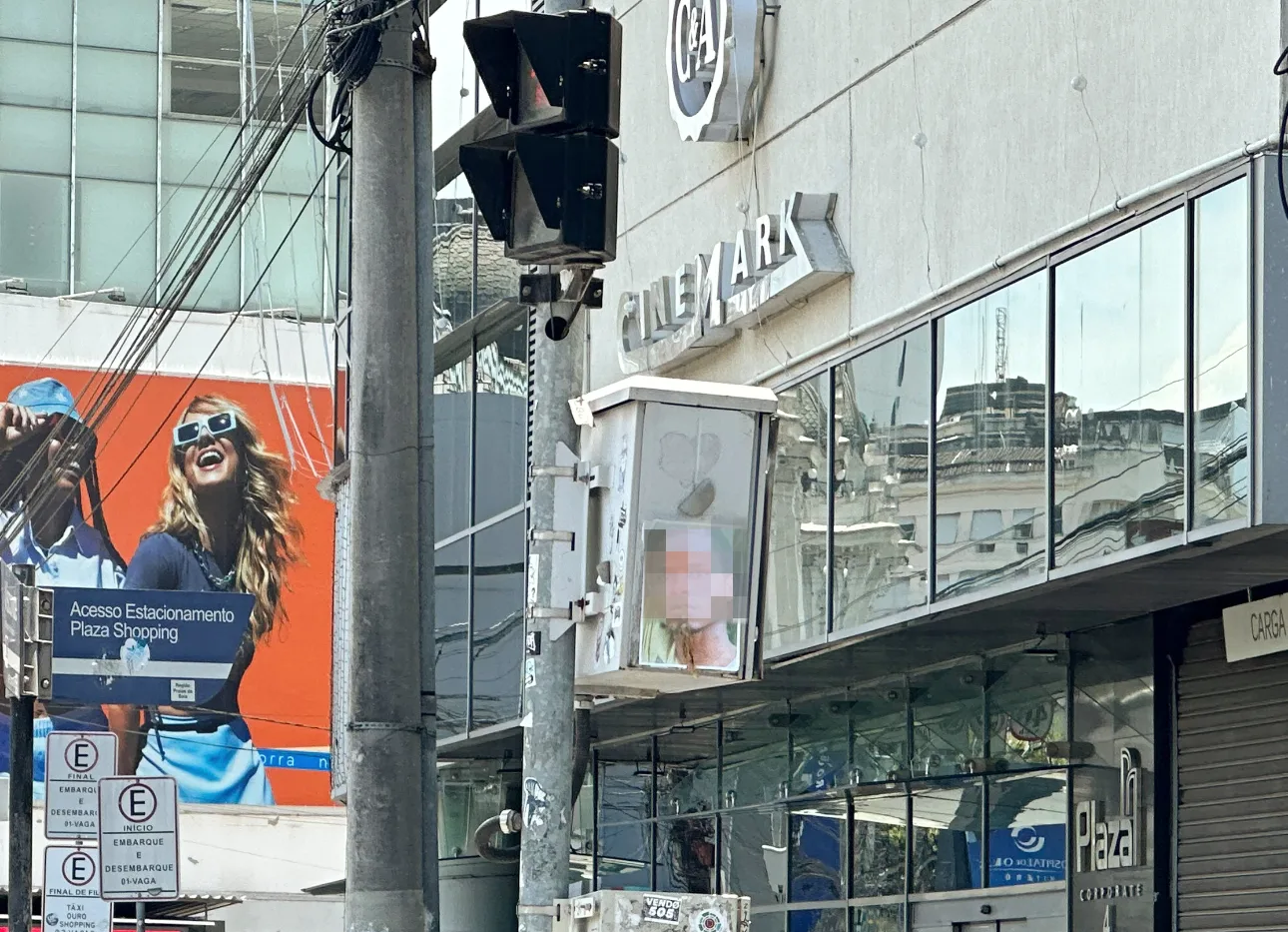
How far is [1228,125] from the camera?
11.3m

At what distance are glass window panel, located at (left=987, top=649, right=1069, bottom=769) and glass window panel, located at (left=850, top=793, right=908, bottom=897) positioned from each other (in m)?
1.39

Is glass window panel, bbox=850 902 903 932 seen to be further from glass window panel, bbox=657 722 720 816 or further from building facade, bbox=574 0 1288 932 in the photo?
glass window panel, bbox=657 722 720 816

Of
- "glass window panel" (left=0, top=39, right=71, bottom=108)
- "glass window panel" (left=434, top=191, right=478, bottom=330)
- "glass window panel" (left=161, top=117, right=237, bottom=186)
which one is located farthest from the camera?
"glass window panel" (left=161, top=117, right=237, bottom=186)

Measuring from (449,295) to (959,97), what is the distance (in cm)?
982

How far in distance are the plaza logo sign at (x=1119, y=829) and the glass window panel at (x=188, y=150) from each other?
135 feet

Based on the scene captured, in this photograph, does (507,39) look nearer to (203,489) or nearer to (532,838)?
(532,838)

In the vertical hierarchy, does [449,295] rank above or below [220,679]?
above

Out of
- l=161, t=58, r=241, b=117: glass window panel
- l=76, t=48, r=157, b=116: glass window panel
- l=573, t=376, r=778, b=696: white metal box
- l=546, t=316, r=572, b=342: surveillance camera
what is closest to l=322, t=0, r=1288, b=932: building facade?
l=546, t=316, r=572, b=342: surveillance camera

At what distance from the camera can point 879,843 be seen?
56.0 ft

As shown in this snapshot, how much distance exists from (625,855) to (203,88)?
3563 centimetres

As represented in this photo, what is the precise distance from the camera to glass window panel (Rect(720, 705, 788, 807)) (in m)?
19.0

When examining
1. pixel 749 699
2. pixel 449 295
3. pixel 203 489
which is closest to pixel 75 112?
pixel 203 489

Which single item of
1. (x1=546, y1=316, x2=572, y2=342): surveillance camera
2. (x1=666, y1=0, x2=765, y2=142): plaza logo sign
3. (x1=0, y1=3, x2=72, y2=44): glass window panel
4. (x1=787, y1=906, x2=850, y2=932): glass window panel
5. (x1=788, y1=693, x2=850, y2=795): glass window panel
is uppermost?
(x1=0, y1=3, x2=72, y2=44): glass window panel

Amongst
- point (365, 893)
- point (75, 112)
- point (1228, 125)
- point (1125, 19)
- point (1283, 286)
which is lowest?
point (365, 893)
